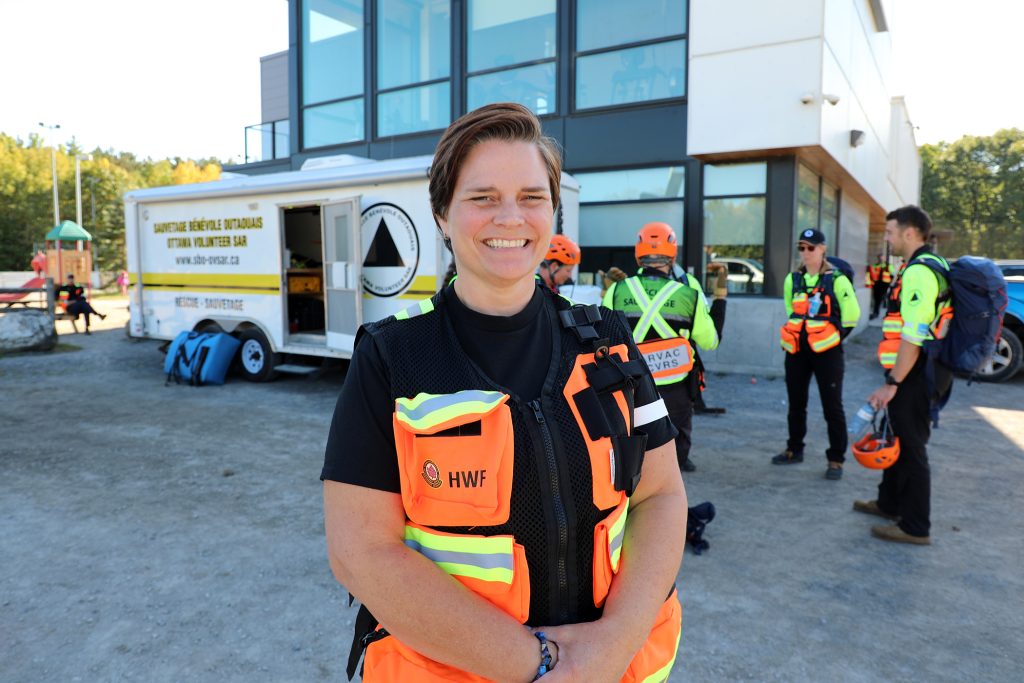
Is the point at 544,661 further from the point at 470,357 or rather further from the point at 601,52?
the point at 601,52

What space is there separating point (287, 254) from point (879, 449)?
7.65 meters

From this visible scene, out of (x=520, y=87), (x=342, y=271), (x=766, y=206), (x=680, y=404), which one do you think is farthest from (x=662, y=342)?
(x=520, y=87)

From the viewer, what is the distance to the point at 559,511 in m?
1.30

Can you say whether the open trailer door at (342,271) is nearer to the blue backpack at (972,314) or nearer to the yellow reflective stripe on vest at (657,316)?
the yellow reflective stripe on vest at (657,316)

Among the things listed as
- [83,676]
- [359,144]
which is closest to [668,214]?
[359,144]

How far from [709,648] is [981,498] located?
320 cm

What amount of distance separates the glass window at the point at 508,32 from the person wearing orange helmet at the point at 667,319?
8425 millimetres

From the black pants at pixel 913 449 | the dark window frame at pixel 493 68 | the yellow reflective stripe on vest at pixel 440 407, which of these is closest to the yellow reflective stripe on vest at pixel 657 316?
the black pants at pixel 913 449

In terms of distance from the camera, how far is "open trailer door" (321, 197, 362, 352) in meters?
8.38

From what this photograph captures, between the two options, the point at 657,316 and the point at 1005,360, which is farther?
the point at 1005,360

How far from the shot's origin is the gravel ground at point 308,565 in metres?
2.95

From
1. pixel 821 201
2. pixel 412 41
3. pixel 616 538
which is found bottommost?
pixel 616 538

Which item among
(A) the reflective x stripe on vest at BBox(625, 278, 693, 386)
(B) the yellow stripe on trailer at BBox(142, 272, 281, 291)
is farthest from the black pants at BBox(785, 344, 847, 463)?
(B) the yellow stripe on trailer at BBox(142, 272, 281, 291)

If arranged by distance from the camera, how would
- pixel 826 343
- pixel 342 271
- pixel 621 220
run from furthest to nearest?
1. pixel 621 220
2. pixel 342 271
3. pixel 826 343
